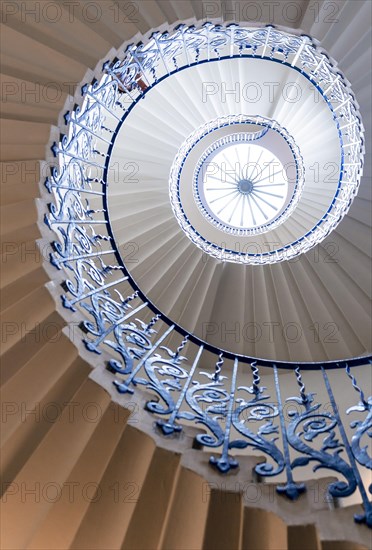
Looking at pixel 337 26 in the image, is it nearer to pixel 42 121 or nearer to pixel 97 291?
pixel 42 121

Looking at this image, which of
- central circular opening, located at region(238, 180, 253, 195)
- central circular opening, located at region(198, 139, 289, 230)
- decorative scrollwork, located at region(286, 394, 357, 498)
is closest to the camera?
decorative scrollwork, located at region(286, 394, 357, 498)

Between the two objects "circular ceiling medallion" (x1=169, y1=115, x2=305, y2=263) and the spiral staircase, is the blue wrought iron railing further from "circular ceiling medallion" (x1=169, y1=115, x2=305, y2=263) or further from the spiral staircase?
"circular ceiling medallion" (x1=169, y1=115, x2=305, y2=263)

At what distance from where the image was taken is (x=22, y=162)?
135 inches

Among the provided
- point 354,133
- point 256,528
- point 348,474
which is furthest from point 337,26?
point 256,528

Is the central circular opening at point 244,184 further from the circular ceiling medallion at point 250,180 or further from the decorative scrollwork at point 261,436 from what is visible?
the decorative scrollwork at point 261,436

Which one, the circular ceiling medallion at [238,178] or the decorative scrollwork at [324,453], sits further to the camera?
the circular ceiling medallion at [238,178]

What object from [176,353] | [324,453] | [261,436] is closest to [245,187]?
[176,353]

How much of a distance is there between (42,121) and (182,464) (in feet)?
9.30

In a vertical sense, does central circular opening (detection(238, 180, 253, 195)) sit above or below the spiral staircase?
above

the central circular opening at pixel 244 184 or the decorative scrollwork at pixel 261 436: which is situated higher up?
the central circular opening at pixel 244 184

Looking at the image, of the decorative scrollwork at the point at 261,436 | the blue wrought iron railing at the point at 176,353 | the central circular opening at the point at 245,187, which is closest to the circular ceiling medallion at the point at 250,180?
the central circular opening at the point at 245,187

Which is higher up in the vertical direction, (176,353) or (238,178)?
(238,178)

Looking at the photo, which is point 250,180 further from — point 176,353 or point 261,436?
point 261,436

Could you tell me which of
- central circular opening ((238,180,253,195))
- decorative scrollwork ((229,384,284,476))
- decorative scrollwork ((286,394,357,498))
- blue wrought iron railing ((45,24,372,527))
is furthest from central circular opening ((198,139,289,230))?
decorative scrollwork ((286,394,357,498))
